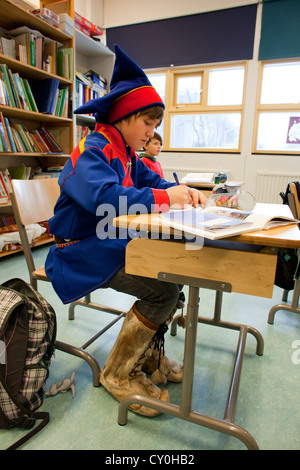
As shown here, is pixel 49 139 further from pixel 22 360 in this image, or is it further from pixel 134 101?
pixel 22 360

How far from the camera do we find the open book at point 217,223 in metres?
0.61

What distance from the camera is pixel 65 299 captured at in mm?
1049

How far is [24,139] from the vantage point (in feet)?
8.88

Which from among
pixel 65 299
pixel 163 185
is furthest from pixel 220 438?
pixel 163 185

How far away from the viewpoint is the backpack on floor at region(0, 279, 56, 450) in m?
0.94

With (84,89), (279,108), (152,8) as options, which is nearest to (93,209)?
(84,89)

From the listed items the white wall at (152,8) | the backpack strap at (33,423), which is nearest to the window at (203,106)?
the white wall at (152,8)

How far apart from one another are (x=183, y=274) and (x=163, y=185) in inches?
26.1

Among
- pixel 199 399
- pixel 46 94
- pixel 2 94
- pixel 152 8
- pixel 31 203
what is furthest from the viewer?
pixel 152 8

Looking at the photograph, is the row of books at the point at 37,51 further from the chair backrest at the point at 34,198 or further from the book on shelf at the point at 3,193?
the chair backrest at the point at 34,198

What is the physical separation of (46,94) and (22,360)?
2.60m

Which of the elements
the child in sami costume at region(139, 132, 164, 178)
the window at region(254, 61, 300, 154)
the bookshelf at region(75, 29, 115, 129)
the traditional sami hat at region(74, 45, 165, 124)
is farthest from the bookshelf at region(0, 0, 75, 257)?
the window at region(254, 61, 300, 154)

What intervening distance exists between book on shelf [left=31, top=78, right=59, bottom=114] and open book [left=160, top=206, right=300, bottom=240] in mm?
2563

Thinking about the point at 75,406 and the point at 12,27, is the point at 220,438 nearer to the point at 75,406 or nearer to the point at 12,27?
the point at 75,406
